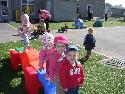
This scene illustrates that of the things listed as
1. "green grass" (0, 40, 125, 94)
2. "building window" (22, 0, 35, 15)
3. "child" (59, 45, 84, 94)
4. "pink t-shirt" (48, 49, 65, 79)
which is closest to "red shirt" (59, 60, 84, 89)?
"child" (59, 45, 84, 94)

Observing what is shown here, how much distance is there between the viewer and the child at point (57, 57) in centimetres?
642

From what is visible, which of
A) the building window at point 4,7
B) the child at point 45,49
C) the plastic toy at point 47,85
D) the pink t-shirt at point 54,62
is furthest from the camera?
the building window at point 4,7

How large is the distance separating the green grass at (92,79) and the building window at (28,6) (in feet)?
70.1

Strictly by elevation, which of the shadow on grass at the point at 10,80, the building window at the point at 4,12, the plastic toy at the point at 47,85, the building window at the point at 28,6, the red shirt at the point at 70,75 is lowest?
the shadow on grass at the point at 10,80

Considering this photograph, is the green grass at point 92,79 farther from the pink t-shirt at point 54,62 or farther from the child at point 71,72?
the child at point 71,72

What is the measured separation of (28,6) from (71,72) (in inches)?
1090

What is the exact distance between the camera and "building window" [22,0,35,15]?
32.7 metres

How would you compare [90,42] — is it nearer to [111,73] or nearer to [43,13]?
[111,73]

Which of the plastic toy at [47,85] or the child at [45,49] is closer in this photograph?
the plastic toy at [47,85]

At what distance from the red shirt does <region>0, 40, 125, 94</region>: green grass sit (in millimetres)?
2364

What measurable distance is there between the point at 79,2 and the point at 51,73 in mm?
32862

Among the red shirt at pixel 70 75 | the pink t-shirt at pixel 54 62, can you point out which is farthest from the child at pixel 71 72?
the pink t-shirt at pixel 54 62

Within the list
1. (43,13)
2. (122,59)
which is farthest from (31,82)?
(43,13)

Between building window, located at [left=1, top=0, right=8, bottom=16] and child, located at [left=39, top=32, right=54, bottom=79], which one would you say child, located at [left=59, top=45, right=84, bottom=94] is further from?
building window, located at [left=1, top=0, right=8, bottom=16]
